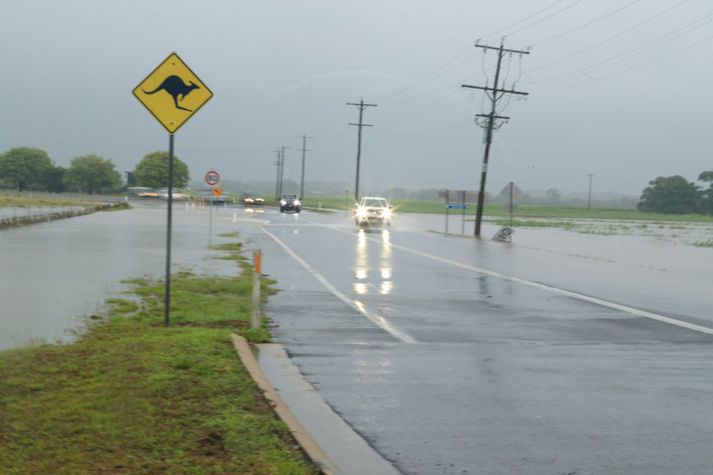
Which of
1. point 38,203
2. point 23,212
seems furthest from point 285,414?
point 38,203

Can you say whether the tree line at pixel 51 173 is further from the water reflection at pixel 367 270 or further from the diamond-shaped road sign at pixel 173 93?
the diamond-shaped road sign at pixel 173 93

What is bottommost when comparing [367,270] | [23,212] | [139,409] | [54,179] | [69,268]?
[23,212]

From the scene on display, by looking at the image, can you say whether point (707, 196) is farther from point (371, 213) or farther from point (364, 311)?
point (364, 311)

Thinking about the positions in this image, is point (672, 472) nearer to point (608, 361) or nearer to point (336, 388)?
point (336, 388)

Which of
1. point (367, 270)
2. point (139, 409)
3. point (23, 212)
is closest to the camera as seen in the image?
point (139, 409)

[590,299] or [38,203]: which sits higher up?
[590,299]

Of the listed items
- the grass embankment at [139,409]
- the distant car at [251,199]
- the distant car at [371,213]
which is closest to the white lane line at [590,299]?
the grass embankment at [139,409]

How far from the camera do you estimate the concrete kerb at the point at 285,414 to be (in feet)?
17.1

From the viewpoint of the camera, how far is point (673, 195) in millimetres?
166375

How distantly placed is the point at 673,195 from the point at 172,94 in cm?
16891

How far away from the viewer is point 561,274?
21.1 metres

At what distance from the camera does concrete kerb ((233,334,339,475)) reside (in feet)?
17.1

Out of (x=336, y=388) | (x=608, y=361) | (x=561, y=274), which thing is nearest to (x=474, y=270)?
(x=561, y=274)

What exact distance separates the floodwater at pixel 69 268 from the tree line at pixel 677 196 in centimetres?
14440
